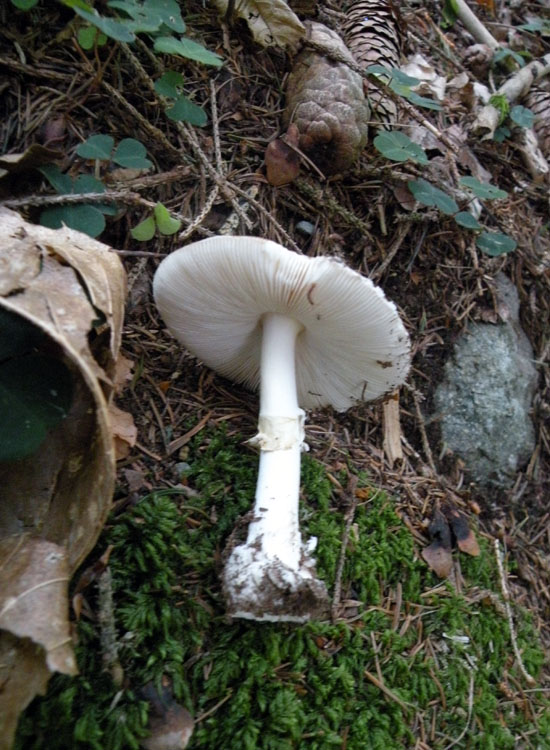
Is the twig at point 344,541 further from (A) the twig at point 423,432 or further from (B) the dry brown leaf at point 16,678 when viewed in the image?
(B) the dry brown leaf at point 16,678

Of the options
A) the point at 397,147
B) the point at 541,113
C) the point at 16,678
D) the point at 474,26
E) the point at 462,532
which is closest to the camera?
the point at 16,678

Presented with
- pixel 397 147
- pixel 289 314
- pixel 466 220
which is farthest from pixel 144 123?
pixel 466 220


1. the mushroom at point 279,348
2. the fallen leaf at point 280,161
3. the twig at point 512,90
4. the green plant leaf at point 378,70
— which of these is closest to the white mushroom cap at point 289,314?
the mushroom at point 279,348

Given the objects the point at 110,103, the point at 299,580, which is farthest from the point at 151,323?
the point at 299,580

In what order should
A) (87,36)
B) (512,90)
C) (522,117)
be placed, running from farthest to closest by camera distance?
1. (512,90)
2. (522,117)
3. (87,36)

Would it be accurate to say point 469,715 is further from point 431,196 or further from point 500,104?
point 500,104

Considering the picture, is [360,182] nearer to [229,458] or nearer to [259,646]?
[229,458]
